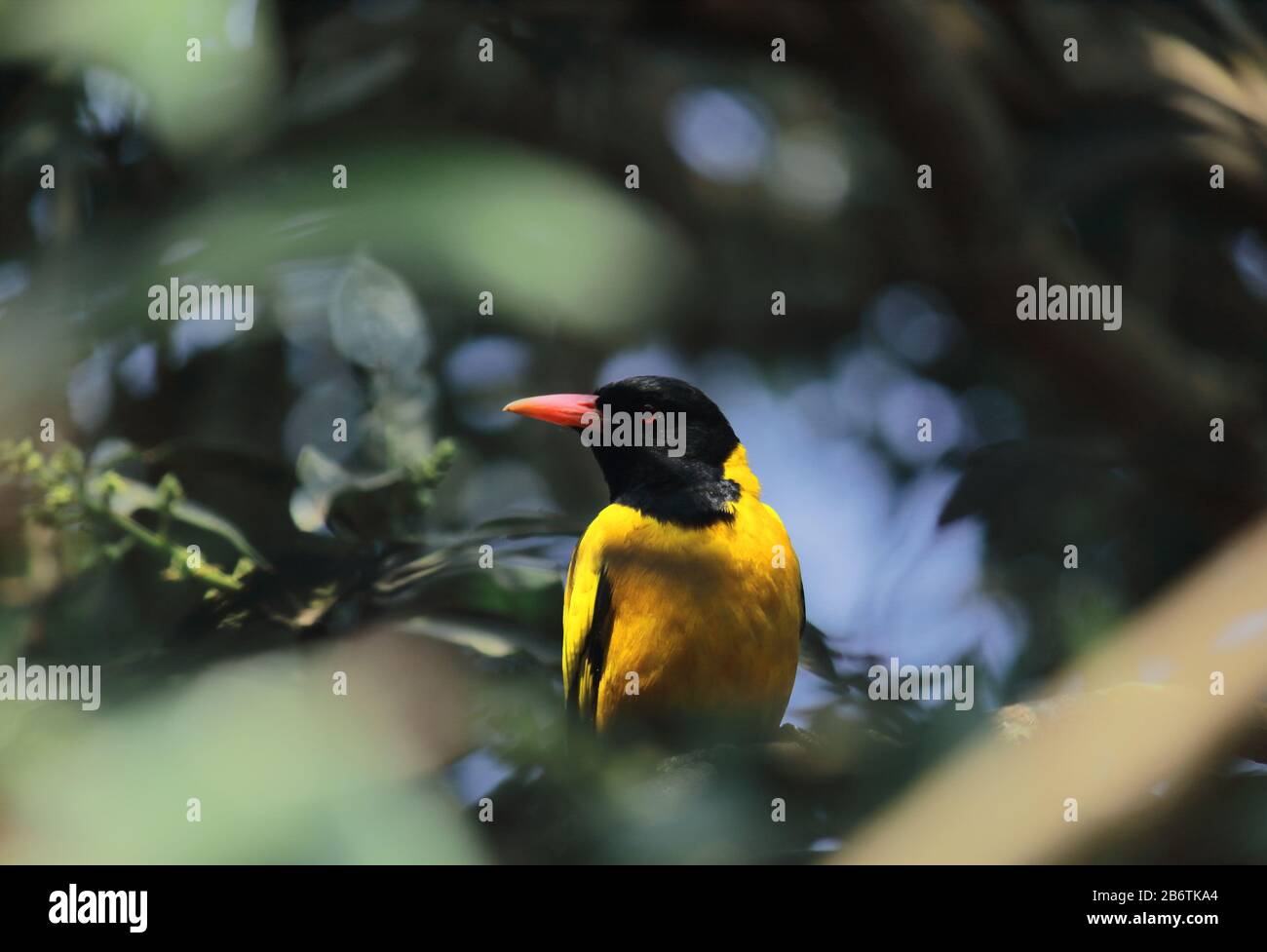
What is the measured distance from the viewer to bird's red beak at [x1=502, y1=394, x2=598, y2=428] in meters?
3.21

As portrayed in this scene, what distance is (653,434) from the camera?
331 cm

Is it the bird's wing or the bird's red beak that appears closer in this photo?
the bird's wing

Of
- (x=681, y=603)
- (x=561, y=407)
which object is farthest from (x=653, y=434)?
(x=681, y=603)

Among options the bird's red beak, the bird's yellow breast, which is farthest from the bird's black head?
the bird's yellow breast

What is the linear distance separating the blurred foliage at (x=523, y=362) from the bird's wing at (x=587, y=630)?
0.20 m

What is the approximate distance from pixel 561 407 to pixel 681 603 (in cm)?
63

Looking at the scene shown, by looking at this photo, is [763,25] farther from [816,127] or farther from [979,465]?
[979,465]

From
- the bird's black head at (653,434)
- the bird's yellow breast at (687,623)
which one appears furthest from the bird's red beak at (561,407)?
the bird's yellow breast at (687,623)

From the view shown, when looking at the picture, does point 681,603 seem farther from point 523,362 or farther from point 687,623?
point 523,362

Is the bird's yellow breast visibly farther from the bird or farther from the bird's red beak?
the bird's red beak

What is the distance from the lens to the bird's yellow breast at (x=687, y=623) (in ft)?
9.51

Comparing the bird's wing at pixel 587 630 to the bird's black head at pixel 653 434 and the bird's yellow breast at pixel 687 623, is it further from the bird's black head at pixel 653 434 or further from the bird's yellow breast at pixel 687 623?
the bird's black head at pixel 653 434

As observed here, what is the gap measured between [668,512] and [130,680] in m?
1.45

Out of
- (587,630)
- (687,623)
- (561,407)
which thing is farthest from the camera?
(561,407)
